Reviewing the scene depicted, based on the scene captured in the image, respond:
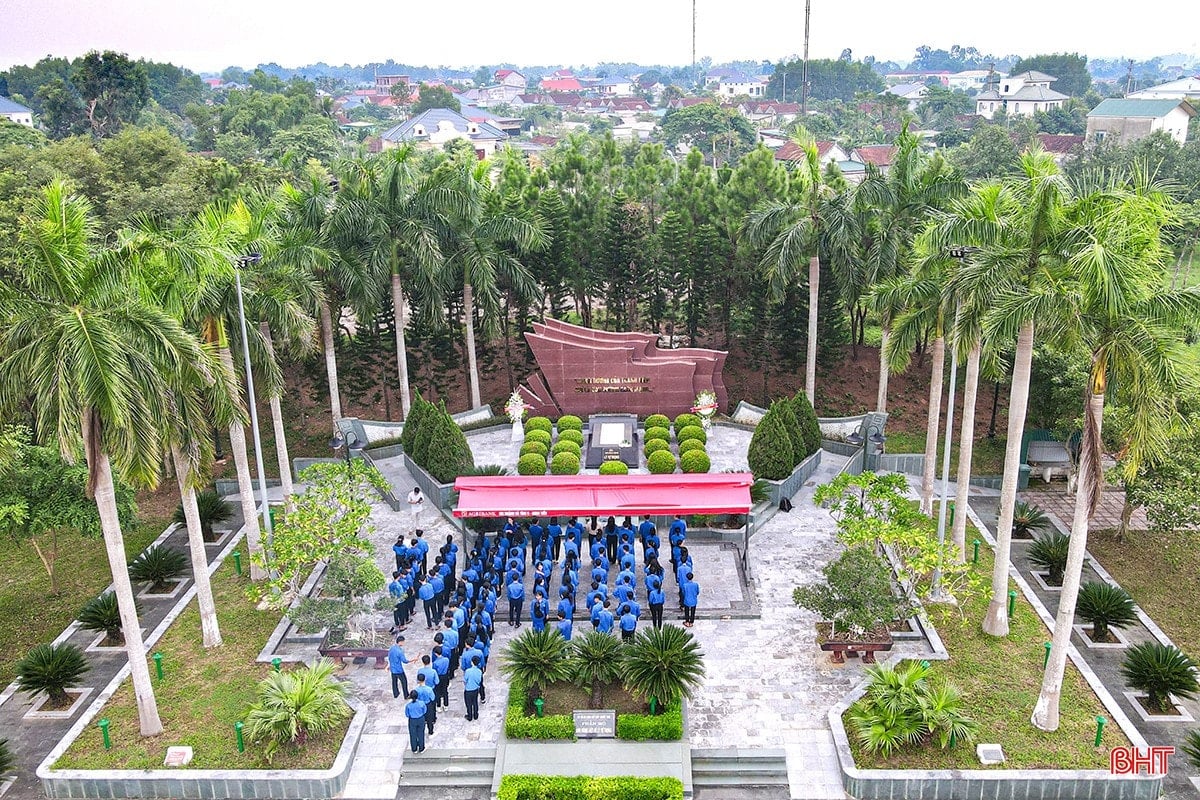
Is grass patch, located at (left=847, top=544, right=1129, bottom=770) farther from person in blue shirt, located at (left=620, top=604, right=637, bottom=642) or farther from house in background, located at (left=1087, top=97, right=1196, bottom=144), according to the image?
house in background, located at (left=1087, top=97, right=1196, bottom=144)

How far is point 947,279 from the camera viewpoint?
52.7ft

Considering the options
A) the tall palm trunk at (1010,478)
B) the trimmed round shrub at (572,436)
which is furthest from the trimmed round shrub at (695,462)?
the tall palm trunk at (1010,478)

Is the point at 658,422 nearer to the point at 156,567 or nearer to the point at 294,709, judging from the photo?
the point at 156,567

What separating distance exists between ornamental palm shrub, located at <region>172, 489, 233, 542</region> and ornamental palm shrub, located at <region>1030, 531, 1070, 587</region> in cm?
1670

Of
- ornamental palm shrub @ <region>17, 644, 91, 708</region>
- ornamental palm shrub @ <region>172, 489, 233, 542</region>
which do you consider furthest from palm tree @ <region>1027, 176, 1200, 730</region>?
ornamental palm shrub @ <region>172, 489, 233, 542</region>

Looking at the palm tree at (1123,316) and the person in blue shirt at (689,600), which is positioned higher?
the palm tree at (1123,316)

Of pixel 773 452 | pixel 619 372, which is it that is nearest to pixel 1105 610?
pixel 773 452

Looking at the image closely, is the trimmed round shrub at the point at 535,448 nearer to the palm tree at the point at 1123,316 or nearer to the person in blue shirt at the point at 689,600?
the person in blue shirt at the point at 689,600

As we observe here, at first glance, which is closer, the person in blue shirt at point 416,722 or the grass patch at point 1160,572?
the person in blue shirt at point 416,722

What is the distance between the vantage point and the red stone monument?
83.4 feet

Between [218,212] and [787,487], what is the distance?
42.1 ft

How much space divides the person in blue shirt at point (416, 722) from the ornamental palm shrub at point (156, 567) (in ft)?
24.6

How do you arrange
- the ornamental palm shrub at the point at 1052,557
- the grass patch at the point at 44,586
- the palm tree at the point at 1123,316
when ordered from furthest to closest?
the ornamental palm shrub at the point at 1052,557, the grass patch at the point at 44,586, the palm tree at the point at 1123,316

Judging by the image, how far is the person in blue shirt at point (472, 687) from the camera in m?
14.4
